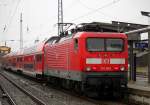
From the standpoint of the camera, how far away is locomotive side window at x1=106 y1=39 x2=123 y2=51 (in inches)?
695

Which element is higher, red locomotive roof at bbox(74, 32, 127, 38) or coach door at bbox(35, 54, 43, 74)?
red locomotive roof at bbox(74, 32, 127, 38)

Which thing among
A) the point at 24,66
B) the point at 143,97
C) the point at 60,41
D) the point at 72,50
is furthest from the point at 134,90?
the point at 24,66

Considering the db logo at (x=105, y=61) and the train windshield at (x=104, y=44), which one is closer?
the db logo at (x=105, y=61)

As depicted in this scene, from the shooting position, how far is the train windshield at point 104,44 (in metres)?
17.5

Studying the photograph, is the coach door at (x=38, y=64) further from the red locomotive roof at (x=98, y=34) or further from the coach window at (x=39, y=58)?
the red locomotive roof at (x=98, y=34)

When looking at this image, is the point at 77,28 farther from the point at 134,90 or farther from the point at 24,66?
the point at 24,66

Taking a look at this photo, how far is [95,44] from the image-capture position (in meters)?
17.6

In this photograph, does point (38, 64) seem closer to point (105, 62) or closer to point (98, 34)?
point (98, 34)

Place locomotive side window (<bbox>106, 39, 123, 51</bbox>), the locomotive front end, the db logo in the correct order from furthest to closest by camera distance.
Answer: locomotive side window (<bbox>106, 39, 123, 51</bbox>), the db logo, the locomotive front end

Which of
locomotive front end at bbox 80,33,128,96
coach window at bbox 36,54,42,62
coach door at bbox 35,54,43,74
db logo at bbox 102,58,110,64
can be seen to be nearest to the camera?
locomotive front end at bbox 80,33,128,96

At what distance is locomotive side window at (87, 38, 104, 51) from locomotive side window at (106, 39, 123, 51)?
0.88 ft

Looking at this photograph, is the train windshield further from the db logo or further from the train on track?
the db logo

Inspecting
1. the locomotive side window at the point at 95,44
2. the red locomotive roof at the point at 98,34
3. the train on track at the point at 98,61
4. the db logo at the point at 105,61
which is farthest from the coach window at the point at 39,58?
the db logo at the point at 105,61

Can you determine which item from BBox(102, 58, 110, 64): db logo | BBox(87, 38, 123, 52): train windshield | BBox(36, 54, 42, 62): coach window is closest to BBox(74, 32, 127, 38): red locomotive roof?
BBox(87, 38, 123, 52): train windshield
